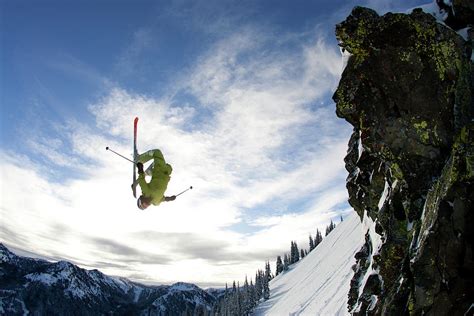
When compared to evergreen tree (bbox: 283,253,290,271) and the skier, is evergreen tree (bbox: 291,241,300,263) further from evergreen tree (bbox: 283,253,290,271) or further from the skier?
the skier

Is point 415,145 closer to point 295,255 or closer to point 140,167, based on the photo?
point 140,167

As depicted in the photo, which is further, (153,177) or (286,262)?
(286,262)

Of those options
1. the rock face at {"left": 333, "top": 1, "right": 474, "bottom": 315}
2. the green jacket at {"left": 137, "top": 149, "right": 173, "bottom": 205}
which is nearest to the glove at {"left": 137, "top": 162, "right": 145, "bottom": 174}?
the green jacket at {"left": 137, "top": 149, "right": 173, "bottom": 205}

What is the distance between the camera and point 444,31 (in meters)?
12.5

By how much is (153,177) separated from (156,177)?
4.2 inches

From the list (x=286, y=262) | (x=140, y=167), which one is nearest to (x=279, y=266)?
(x=286, y=262)

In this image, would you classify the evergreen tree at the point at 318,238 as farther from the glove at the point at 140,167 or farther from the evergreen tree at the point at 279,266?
the glove at the point at 140,167

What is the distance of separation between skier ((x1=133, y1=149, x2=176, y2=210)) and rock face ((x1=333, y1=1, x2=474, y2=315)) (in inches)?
272

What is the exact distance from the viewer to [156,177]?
44.2 feet

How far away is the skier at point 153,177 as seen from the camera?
1338 centimetres

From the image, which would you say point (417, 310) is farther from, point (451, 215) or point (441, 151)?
point (441, 151)

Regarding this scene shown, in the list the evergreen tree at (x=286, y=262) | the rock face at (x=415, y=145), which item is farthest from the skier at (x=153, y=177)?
the evergreen tree at (x=286, y=262)

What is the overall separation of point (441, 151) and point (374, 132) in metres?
2.20

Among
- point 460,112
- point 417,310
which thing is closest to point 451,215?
point 417,310
